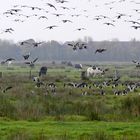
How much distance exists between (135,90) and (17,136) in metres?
25.5

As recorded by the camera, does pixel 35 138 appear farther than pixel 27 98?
No

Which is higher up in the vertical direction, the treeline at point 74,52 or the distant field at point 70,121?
the treeline at point 74,52

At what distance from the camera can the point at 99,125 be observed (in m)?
20.9

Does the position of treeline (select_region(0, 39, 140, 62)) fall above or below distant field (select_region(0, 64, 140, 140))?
above

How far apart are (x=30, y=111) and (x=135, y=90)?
61.5 ft

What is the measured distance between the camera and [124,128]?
19891 mm

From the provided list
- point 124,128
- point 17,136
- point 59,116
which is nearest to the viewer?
point 17,136

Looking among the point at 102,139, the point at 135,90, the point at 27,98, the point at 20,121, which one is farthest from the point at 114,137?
the point at 135,90

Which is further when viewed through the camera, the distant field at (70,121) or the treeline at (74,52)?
the treeline at (74,52)

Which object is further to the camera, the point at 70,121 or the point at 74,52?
the point at 74,52

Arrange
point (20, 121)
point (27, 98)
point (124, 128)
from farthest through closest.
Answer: point (27, 98) → point (20, 121) → point (124, 128)

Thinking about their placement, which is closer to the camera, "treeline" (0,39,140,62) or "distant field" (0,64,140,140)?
"distant field" (0,64,140,140)

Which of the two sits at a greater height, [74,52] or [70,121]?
[74,52]

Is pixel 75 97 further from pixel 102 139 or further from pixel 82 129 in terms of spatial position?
pixel 102 139
